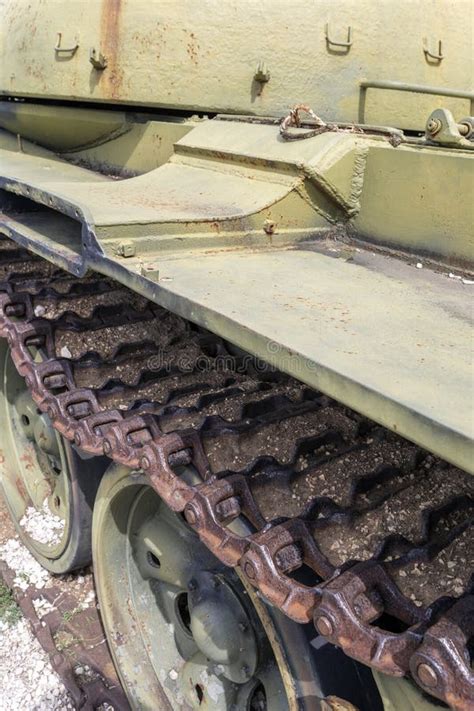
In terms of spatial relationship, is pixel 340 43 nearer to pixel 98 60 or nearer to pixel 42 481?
pixel 98 60

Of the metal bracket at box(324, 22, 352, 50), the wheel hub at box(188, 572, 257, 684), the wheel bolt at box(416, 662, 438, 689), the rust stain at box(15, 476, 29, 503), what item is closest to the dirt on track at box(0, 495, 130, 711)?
the rust stain at box(15, 476, 29, 503)

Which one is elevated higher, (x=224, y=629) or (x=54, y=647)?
(x=224, y=629)

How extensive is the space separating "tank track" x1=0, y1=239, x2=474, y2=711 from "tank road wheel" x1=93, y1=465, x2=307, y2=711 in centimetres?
27

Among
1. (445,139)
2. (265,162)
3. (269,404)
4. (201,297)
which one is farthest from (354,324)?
(265,162)

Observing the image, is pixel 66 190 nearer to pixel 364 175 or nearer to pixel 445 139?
pixel 364 175

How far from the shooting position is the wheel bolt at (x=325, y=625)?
48.8 inches

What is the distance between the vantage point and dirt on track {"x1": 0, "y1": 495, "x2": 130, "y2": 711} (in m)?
2.52

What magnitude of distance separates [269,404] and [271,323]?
0.57m

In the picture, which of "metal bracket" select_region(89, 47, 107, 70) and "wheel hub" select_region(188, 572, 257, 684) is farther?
"metal bracket" select_region(89, 47, 107, 70)

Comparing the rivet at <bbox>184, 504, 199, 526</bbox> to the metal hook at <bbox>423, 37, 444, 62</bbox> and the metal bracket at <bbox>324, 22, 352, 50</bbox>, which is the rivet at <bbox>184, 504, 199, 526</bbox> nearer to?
the metal bracket at <bbox>324, 22, 352, 50</bbox>

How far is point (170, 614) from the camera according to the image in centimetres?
241

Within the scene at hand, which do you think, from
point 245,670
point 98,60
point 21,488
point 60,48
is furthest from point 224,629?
point 60,48

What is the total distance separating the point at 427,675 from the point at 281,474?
1.90ft

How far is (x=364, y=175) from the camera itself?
2.16m
